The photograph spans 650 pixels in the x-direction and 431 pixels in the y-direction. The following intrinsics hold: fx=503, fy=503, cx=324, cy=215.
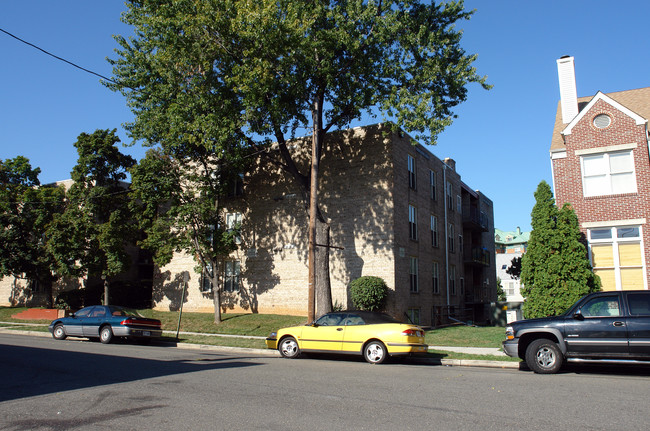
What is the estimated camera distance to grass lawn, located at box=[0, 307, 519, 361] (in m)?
17.6

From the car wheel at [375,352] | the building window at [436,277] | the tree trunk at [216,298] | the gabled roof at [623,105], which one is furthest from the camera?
the building window at [436,277]

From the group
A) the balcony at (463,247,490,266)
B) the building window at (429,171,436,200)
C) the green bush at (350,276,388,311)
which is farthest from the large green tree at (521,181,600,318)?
the balcony at (463,247,490,266)

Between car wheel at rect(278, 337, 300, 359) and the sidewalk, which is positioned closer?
the sidewalk

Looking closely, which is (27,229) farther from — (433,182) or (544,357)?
(544,357)

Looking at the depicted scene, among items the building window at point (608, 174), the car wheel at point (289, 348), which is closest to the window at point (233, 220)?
the car wheel at point (289, 348)

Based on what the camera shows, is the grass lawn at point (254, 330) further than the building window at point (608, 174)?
No

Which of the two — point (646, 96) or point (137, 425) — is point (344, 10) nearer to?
point (646, 96)

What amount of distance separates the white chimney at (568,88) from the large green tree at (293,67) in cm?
354

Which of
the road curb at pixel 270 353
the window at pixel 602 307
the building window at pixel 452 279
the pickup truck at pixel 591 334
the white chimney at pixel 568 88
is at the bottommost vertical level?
the road curb at pixel 270 353

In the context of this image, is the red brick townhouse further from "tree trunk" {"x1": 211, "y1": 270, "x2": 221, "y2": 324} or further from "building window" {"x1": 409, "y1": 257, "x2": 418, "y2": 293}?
"tree trunk" {"x1": 211, "y1": 270, "x2": 221, "y2": 324}

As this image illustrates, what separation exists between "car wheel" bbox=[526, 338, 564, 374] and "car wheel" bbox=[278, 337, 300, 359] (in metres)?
6.35

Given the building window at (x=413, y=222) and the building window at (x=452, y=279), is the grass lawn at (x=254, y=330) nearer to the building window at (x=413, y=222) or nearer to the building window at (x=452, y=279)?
the building window at (x=413, y=222)

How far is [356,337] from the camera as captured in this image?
1363cm

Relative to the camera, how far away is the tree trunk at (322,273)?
21938 millimetres
